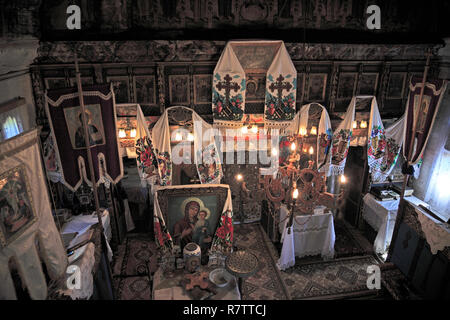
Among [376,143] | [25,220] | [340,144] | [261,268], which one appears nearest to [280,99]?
[340,144]

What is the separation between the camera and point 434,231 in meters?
6.23

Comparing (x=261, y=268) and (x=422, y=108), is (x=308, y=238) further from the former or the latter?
(x=422, y=108)

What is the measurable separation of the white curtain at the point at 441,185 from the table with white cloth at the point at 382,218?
428 millimetres

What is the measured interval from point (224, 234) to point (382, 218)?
450cm

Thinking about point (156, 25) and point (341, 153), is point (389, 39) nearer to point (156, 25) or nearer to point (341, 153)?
point (341, 153)

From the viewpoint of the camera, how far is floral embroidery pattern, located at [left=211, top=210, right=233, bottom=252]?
6.70 metres

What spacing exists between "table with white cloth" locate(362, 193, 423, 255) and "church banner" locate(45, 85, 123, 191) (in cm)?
697

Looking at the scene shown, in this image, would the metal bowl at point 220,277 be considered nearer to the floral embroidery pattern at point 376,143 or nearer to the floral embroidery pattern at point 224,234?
the floral embroidery pattern at point 224,234

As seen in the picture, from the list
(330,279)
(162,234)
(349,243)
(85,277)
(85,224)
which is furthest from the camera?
(349,243)

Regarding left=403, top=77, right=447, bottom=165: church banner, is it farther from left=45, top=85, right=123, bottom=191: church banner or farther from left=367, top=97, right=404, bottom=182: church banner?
left=45, top=85, right=123, bottom=191: church banner

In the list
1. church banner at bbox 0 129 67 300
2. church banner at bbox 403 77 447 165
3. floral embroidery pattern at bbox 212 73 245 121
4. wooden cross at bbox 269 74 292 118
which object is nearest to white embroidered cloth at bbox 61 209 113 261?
church banner at bbox 0 129 67 300

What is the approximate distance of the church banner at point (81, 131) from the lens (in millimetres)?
5762

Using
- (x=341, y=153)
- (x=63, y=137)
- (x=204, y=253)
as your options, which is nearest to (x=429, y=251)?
(x=341, y=153)

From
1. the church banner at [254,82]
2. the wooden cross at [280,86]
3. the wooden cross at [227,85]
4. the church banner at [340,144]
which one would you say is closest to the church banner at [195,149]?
the church banner at [254,82]
